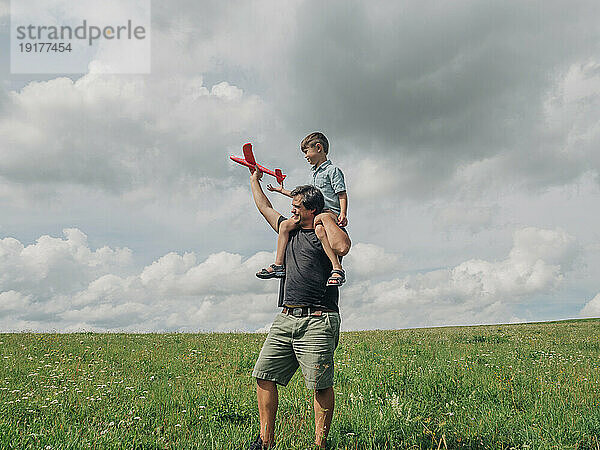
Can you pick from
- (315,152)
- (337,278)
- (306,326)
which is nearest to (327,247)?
(337,278)

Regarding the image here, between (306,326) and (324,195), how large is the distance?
1.57 meters

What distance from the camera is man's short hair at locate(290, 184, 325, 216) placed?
520 centimetres

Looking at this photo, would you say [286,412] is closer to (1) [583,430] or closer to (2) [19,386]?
(1) [583,430]

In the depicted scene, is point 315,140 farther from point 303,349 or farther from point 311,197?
point 303,349

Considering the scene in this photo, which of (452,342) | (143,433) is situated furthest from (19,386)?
(452,342)

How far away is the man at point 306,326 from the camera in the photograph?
490 centimetres

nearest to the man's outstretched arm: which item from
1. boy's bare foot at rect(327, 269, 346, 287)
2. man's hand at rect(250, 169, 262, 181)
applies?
man's hand at rect(250, 169, 262, 181)

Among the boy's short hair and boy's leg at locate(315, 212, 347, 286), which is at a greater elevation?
the boy's short hair

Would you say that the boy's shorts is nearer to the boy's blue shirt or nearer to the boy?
the boy

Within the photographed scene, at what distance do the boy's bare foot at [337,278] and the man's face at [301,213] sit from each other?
62 cm

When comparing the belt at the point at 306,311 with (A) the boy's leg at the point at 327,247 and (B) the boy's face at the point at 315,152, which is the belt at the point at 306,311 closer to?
(A) the boy's leg at the point at 327,247

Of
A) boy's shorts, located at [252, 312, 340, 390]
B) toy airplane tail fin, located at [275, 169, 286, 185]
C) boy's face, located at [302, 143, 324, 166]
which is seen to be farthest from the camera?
toy airplane tail fin, located at [275, 169, 286, 185]

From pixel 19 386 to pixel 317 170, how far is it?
6.41 m

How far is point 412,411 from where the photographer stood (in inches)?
249
